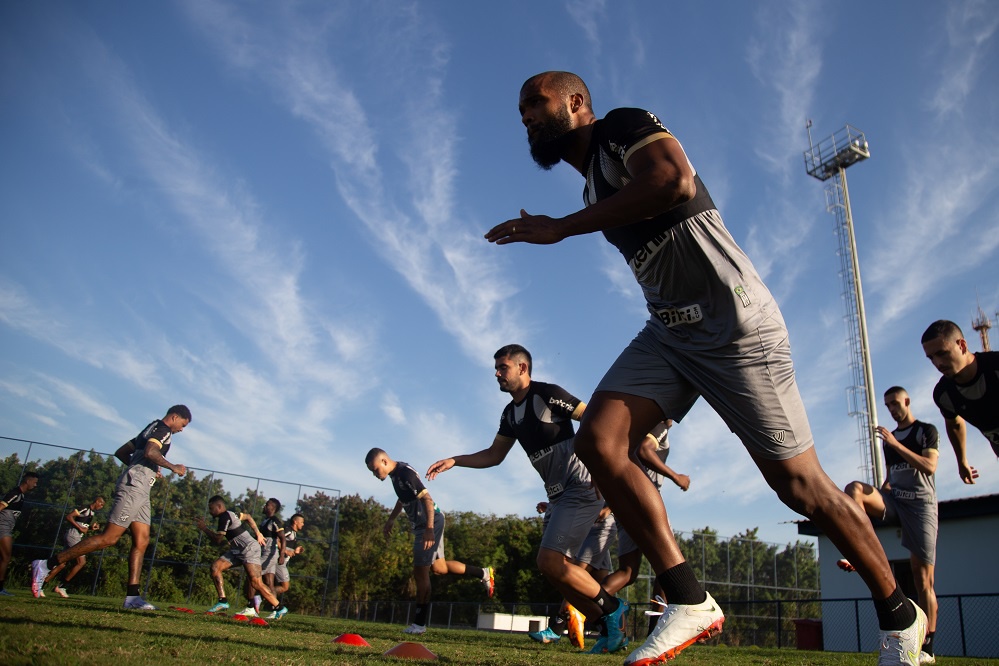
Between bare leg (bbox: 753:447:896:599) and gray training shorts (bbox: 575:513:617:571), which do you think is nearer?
bare leg (bbox: 753:447:896:599)

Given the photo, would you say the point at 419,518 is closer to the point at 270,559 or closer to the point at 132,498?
the point at 132,498

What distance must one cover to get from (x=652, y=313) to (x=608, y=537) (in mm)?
5034

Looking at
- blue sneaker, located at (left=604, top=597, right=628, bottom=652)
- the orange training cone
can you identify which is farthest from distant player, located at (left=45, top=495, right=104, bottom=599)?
blue sneaker, located at (left=604, top=597, right=628, bottom=652)

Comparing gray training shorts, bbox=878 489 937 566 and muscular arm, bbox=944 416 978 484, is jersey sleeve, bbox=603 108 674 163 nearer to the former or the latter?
muscular arm, bbox=944 416 978 484

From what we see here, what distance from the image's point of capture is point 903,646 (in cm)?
287

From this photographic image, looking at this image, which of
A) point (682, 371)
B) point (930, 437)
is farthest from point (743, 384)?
point (930, 437)

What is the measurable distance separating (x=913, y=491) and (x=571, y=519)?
413 cm

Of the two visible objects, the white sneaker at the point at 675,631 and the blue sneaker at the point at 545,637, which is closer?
the white sneaker at the point at 675,631

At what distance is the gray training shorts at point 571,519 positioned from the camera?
5996mm

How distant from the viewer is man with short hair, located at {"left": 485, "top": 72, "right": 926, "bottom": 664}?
2961 millimetres

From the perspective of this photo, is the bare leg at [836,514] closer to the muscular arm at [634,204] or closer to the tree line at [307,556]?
the muscular arm at [634,204]

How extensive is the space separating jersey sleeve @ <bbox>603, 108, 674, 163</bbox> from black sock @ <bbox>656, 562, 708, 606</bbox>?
181cm

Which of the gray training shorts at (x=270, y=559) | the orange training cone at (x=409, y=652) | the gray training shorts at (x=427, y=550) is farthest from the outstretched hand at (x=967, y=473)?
the gray training shorts at (x=270, y=559)

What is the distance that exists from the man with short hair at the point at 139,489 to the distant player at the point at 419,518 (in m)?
2.85
